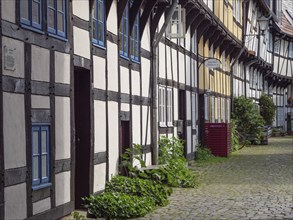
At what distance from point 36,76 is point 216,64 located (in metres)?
12.8

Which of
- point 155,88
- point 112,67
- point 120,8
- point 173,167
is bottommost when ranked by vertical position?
point 173,167

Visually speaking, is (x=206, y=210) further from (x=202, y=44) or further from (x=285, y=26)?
(x=285, y=26)

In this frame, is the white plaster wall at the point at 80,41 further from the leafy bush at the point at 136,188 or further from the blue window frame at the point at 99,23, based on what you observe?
the leafy bush at the point at 136,188

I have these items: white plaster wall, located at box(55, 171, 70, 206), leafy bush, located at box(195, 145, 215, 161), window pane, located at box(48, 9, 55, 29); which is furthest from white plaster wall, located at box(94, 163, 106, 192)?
leafy bush, located at box(195, 145, 215, 161)

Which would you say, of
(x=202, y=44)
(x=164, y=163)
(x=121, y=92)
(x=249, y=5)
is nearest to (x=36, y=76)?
(x=121, y=92)

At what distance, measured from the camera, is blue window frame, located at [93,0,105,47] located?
416 inches

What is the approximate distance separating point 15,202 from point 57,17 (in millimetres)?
2754

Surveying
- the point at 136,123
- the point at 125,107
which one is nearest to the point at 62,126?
the point at 125,107

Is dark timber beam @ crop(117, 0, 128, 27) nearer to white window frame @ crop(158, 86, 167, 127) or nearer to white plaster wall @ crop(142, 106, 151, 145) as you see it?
white plaster wall @ crop(142, 106, 151, 145)

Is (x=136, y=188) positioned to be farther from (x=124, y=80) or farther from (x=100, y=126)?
(x=124, y=80)

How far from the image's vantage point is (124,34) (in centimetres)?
1244

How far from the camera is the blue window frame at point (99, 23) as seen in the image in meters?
10.6

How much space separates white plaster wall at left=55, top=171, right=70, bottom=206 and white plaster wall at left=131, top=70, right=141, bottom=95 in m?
4.15

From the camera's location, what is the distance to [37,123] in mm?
7992
